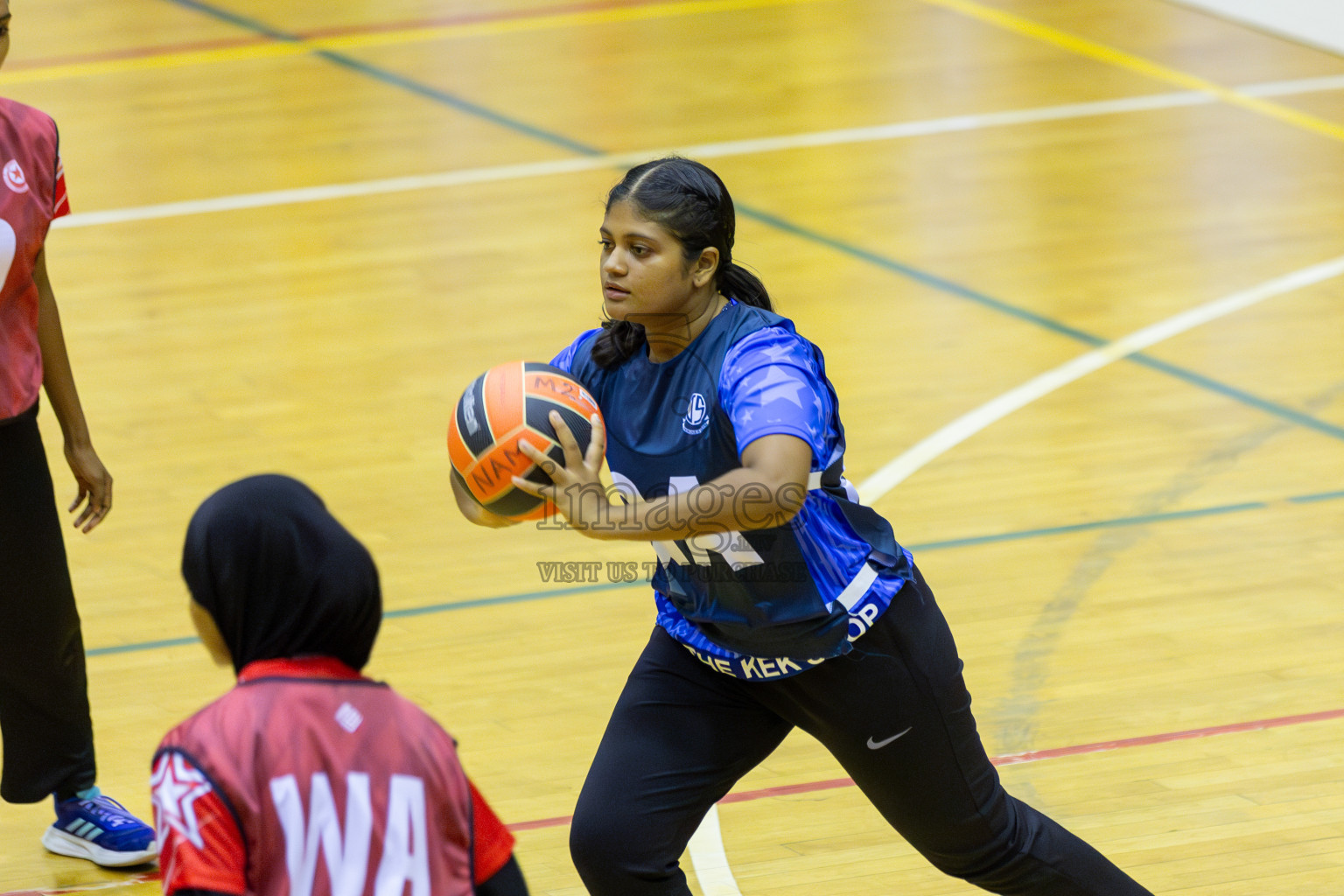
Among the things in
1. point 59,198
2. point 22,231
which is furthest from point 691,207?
point 59,198

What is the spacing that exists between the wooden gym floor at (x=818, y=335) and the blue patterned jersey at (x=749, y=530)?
1.14 meters

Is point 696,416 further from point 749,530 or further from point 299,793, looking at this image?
point 299,793

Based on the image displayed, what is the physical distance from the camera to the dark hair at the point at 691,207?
3146 mm

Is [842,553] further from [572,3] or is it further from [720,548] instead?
[572,3]

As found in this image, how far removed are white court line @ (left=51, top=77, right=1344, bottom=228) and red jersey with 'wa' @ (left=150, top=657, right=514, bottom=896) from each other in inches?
288

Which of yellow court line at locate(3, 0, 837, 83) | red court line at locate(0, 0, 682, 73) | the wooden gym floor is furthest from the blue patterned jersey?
red court line at locate(0, 0, 682, 73)

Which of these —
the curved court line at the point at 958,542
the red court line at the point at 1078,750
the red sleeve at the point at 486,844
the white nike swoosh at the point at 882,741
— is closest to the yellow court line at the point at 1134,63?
the curved court line at the point at 958,542

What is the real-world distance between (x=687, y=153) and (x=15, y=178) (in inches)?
257

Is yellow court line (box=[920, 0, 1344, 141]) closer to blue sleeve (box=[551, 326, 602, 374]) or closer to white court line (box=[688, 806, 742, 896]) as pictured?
→ white court line (box=[688, 806, 742, 896])

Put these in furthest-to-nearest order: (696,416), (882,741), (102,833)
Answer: (102,833), (882,741), (696,416)

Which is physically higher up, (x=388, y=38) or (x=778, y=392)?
(x=778, y=392)

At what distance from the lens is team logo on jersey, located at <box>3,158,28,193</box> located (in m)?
3.74

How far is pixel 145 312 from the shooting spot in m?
8.08

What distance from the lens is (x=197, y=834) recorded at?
211 centimetres
